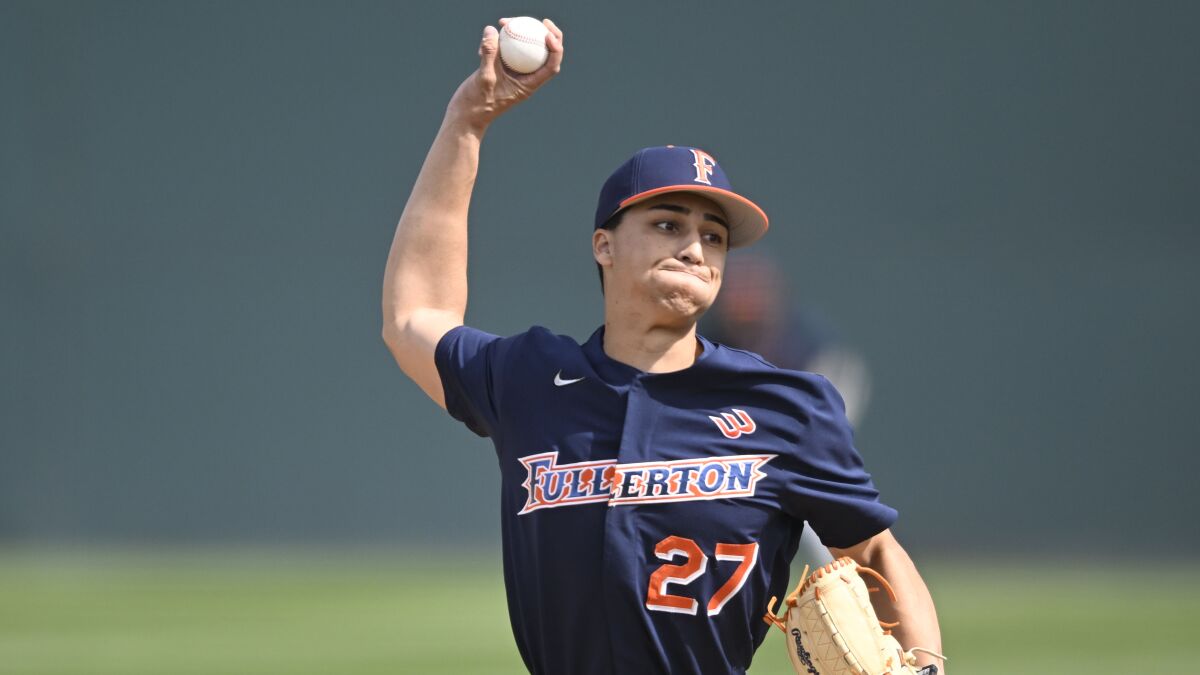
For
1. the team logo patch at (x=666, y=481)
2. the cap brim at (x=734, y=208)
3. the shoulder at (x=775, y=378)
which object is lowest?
the team logo patch at (x=666, y=481)

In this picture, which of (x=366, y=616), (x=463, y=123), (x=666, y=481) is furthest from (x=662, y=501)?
(x=366, y=616)

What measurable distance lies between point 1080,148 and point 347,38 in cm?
663

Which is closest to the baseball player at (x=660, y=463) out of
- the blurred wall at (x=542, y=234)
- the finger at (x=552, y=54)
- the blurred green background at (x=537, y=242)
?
the finger at (x=552, y=54)

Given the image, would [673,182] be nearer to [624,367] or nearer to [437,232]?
[624,367]

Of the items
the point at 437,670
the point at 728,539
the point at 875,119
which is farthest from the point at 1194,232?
the point at 728,539

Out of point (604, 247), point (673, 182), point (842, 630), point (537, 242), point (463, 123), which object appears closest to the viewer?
point (842, 630)

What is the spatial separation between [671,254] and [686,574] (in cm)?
61

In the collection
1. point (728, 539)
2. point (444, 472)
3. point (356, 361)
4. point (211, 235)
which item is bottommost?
point (728, 539)

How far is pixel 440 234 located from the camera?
10.5 feet

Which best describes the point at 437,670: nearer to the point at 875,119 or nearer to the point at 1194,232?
the point at 875,119

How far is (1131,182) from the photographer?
13438 millimetres

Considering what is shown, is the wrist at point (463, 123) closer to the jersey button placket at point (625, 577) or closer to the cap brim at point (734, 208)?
the cap brim at point (734, 208)

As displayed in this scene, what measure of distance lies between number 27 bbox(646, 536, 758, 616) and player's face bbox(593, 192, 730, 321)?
453mm

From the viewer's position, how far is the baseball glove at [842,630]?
2.76m
